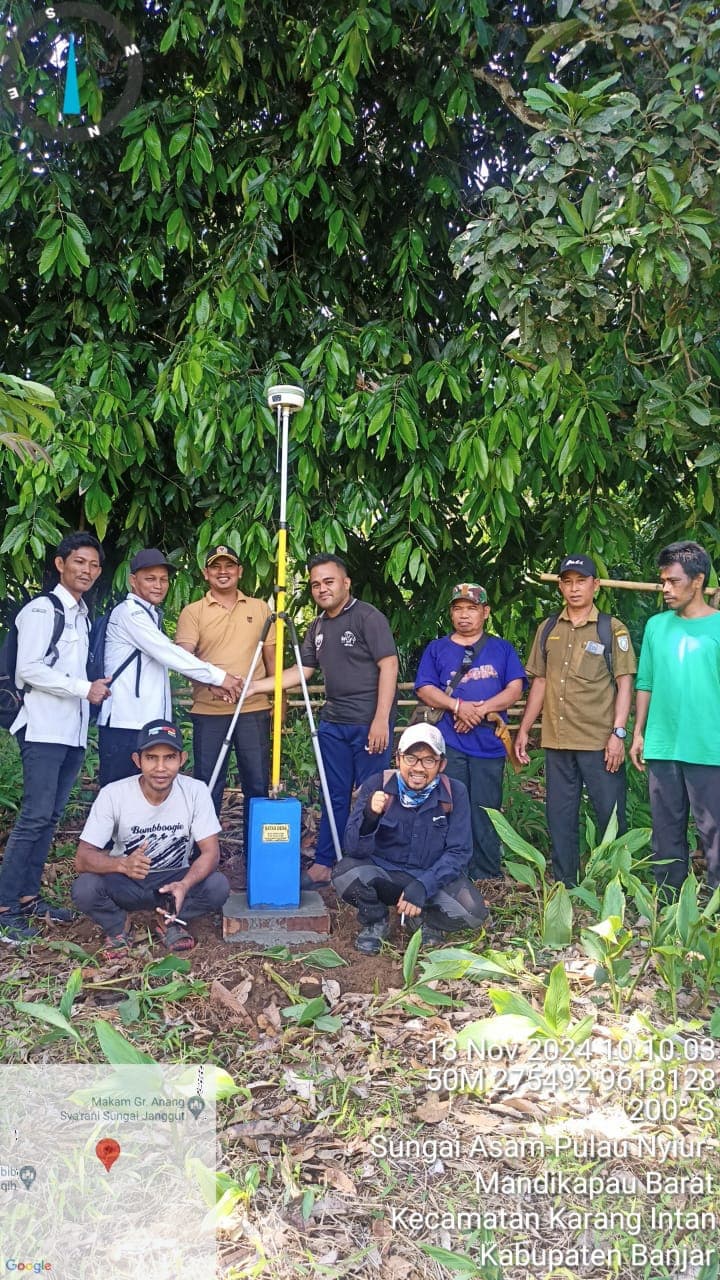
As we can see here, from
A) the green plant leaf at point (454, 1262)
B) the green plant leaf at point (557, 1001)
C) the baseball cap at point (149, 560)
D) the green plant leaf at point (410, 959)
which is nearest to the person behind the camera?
the green plant leaf at point (454, 1262)

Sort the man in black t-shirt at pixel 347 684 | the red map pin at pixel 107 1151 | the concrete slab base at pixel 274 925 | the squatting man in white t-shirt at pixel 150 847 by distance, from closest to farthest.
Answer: the red map pin at pixel 107 1151 → the squatting man in white t-shirt at pixel 150 847 → the concrete slab base at pixel 274 925 → the man in black t-shirt at pixel 347 684

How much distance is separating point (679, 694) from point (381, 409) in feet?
A: 5.50

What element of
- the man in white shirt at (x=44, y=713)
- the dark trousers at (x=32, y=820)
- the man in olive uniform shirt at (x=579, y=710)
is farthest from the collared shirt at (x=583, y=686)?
the dark trousers at (x=32, y=820)

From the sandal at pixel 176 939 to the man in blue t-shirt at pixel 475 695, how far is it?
1313 mm

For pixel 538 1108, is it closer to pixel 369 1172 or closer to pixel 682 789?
pixel 369 1172

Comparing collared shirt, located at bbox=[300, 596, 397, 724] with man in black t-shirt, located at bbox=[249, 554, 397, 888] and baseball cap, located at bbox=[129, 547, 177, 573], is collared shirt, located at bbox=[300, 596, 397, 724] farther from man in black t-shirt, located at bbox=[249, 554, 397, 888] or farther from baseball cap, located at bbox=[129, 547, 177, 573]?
baseball cap, located at bbox=[129, 547, 177, 573]

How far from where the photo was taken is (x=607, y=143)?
3346 mm

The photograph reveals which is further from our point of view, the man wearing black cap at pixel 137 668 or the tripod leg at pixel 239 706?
the tripod leg at pixel 239 706

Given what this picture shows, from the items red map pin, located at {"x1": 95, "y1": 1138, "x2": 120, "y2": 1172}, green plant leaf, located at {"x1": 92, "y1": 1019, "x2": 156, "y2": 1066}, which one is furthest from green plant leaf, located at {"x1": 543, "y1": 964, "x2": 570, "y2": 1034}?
red map pin, located at {"x1": 95, "y1": 1138, "x2": 120, "y2": 1172}

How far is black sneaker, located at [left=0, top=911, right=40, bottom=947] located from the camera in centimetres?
385

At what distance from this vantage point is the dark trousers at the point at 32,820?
3.97 m

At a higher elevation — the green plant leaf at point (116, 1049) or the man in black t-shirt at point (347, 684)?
the man in black t-shirt at point (347, 684)

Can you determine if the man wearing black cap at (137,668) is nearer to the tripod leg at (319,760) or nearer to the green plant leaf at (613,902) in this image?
the tripod leg at (319,760)

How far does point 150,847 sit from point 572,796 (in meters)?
1.80
